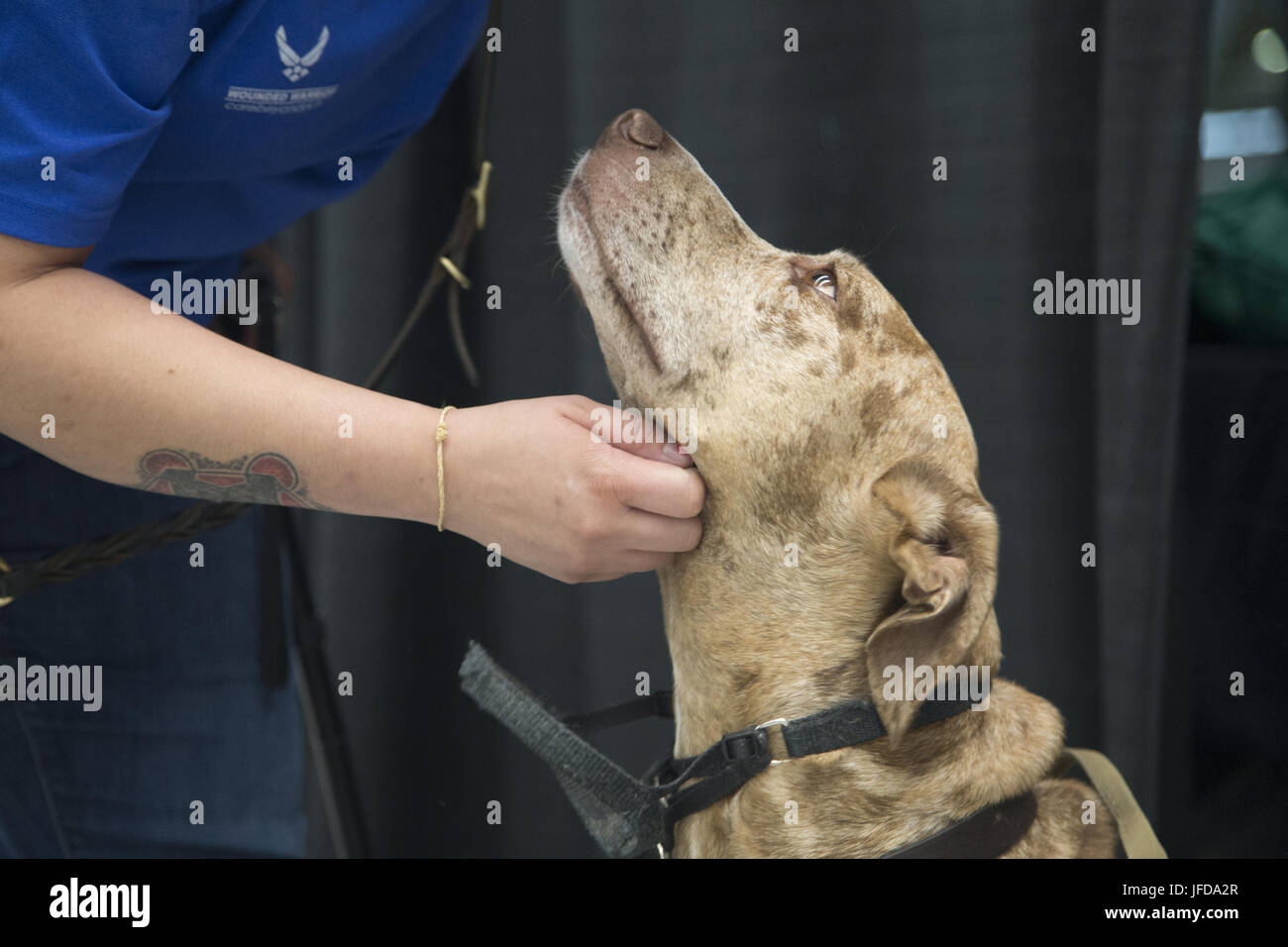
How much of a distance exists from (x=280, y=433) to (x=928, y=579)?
0.80m

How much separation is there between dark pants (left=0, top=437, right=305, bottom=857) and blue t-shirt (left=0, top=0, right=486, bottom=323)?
1.29ft

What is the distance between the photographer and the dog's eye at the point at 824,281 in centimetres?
146

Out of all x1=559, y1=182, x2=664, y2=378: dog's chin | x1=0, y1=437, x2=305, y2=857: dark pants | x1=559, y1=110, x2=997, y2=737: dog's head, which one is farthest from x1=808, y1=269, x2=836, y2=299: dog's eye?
x1=0, y1=437, x2=305, y2=857: dark pants

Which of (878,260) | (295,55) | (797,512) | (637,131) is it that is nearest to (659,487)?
(797,512)

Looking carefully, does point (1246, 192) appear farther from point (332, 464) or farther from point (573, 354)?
point (332, 464)

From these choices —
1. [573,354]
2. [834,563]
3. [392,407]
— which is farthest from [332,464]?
[573,354]

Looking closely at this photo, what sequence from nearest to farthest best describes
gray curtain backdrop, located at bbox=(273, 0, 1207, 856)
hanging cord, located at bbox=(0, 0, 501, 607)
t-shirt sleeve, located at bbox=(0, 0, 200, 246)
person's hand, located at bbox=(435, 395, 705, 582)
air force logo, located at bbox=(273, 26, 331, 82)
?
t-shirt sleeve, located at bbox=(0, 0, 200, 246) → person's hand, located at bbox=(435, 395, 705, 582) → air force logo, located at bbox=(273, 26, 331, 82) → hanging cord, located at bbox=(0, 0, 501, 607) → gray curtain backdrop, located at bbox=(273, 0, 1207, 856)

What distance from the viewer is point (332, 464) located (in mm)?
1152

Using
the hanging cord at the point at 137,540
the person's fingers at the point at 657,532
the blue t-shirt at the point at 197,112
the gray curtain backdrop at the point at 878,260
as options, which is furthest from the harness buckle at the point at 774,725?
the blue t-shirt at the point at 197,112

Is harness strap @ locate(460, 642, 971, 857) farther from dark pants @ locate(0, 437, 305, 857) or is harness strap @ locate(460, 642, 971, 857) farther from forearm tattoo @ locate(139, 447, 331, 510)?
dark pants @ locate(0, 437, 305, 857)

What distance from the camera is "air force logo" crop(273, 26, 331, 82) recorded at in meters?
1.27

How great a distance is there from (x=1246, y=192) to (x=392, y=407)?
1915 millimetres

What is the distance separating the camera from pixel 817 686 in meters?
1.33

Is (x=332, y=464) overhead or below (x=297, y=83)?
below
